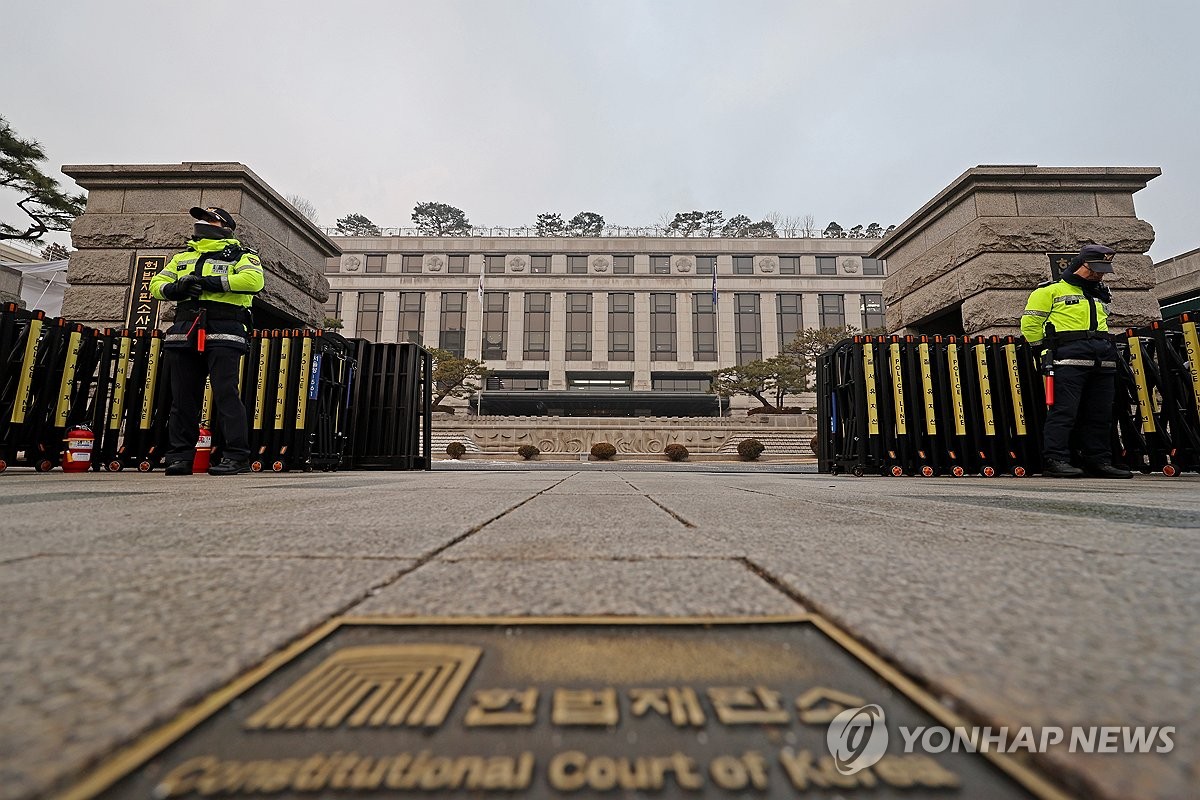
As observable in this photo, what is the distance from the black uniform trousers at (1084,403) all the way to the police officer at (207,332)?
7356mm

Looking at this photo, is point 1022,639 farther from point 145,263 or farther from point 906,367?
point 145,263

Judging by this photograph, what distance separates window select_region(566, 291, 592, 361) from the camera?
4284 cm

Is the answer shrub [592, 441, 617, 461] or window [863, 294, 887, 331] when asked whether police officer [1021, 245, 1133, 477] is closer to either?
shrub [592, 441, 617, 461]

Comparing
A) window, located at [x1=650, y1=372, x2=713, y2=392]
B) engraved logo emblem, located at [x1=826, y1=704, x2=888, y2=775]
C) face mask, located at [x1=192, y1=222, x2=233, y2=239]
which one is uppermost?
window, located at [x1=650, y1=372, x2=713, y2=392]

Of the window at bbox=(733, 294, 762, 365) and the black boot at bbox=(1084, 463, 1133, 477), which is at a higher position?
the window at bbox=(733, 294, 762, 365)

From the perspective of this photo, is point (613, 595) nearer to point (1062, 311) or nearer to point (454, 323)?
point (1062, 311)

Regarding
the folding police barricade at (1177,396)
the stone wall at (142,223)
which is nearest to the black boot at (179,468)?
the stone wall at (142,223)

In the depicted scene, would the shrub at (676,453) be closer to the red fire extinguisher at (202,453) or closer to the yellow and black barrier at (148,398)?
the yellow and black barrier at (148,398)

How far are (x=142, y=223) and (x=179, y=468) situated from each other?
4.84 m

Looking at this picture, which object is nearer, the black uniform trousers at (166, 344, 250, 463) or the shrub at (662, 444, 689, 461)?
the black uniform trousers at (166, 344, 250, 463)

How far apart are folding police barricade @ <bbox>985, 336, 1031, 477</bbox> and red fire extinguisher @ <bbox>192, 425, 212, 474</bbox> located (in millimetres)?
7950

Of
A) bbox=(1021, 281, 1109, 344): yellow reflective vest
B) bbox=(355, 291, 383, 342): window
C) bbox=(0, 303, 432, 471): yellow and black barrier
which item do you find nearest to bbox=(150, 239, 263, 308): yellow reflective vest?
bbox=(0, 303, 432, 471): yellow and black barrier

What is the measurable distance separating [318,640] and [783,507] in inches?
74.7

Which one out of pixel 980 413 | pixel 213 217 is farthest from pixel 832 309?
pixel 213 217
